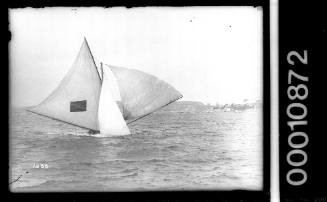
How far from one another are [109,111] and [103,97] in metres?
0.10

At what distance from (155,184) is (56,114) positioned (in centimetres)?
81

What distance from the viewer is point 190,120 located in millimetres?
3010

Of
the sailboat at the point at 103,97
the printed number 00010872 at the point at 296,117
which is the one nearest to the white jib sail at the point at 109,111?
the sailboat at the point at 103,97

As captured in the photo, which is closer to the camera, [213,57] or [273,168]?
[273,168]

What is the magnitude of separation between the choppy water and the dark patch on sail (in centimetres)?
12

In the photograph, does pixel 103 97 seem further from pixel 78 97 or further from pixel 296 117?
pixel 296 117

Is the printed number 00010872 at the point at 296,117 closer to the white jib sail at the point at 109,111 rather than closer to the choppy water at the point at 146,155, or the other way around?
the choppy water at the point at 146,155

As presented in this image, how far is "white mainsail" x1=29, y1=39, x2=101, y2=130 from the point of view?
9.83 feet

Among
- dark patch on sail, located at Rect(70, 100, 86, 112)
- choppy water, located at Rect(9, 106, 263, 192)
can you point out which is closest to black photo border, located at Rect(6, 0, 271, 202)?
choppy water, located at Rect(9, 106, 263, 192)

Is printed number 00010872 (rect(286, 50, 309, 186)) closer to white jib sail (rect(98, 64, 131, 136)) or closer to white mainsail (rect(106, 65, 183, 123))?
white mainsail (rect(106, 65, 183, 123))

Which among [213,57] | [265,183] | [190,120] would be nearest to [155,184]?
[190,120]

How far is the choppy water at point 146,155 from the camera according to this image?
9.79 ft
